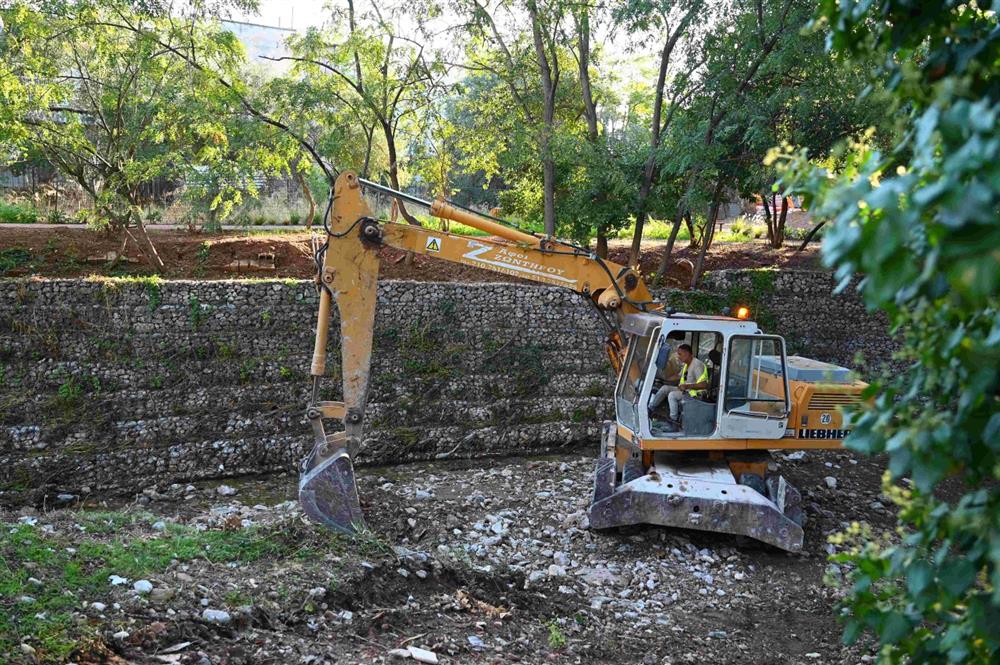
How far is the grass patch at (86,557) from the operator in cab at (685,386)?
328 cm

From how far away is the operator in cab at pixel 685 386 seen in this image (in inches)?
327

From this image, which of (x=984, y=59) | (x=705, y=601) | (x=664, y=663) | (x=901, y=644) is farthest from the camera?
(x=705, y=601)

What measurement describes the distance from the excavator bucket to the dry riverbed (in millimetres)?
324

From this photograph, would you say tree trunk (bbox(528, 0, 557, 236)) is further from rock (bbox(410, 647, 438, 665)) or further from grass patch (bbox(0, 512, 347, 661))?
rock (bbox(410, 647, 438, 665))

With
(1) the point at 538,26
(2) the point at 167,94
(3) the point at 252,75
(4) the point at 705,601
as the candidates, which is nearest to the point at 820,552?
(4) the point at 705,601

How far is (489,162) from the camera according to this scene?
1484cm

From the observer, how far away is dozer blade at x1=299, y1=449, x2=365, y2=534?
7.68 m

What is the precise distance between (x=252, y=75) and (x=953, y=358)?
16091mm

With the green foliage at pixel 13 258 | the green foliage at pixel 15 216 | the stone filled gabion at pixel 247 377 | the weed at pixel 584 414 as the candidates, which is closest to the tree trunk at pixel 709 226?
the stone filled gabion at pixel 247 377

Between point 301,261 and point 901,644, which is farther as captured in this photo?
point 301,261

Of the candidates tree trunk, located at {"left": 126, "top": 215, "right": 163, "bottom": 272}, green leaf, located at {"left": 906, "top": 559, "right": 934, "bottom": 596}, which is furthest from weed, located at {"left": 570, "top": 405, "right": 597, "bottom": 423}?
green leaf, located at {"left": 906, "top": 559, "right": 934, "bottom": 596}

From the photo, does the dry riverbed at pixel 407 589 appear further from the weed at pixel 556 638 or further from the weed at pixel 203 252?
the weed at pixel 203 252

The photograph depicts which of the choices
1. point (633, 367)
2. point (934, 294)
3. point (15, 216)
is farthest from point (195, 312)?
point (934, 294)

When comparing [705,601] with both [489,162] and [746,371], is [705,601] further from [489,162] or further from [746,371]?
[489,162]
